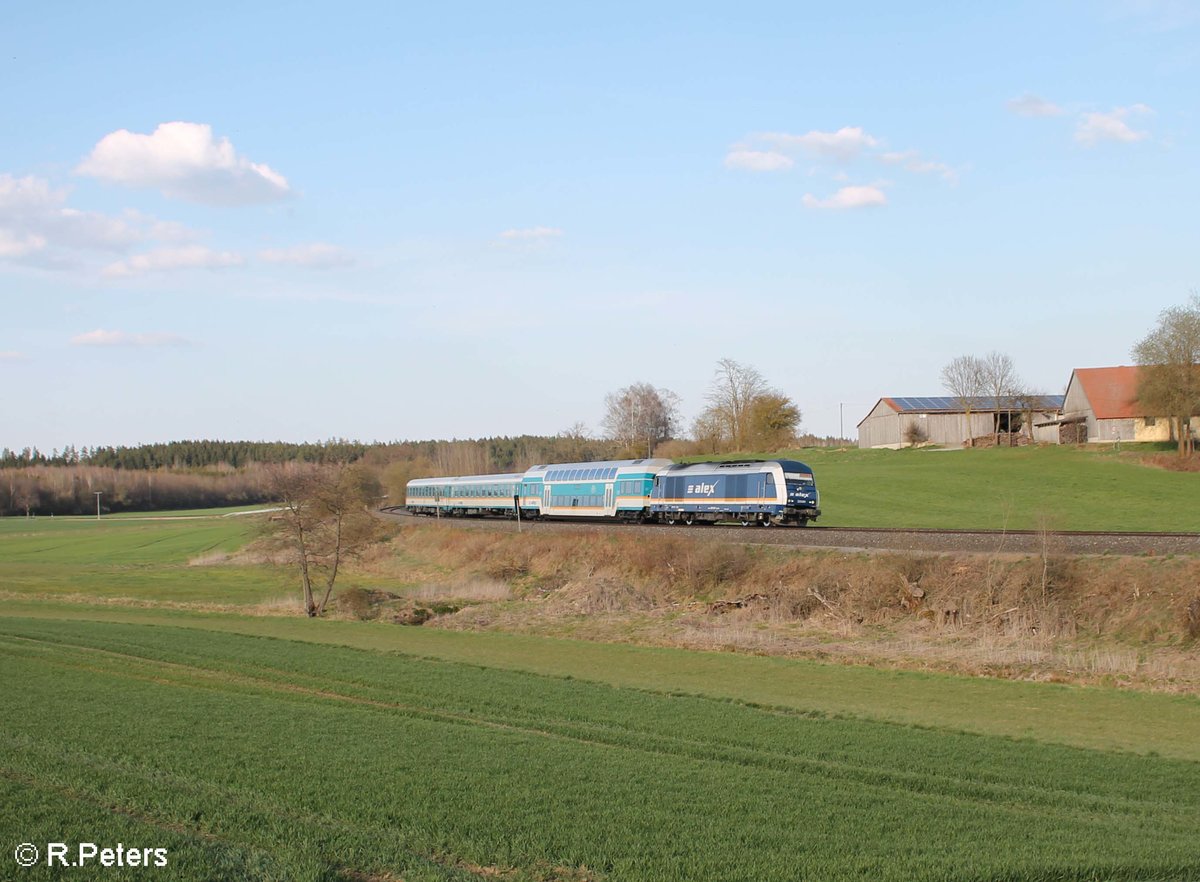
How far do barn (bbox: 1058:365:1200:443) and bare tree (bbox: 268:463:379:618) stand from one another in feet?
191

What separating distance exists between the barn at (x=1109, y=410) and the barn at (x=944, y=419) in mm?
10441

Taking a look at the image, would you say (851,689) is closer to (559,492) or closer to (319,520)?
(319,520)

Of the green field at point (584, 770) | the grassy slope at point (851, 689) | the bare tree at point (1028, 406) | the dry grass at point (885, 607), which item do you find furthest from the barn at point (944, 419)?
the green field at point (584, 770)

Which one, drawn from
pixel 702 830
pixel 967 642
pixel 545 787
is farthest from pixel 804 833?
pixel 967 642

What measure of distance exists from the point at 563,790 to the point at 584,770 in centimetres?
101

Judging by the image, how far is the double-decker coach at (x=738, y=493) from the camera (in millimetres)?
45656

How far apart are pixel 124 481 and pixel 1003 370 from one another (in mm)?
146734

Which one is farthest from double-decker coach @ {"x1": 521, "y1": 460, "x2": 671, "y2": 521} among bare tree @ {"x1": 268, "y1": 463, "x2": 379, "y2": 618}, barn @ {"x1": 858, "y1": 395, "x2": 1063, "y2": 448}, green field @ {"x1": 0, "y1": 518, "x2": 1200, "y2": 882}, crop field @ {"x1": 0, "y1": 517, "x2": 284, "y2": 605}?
barn @ {"x1": 858, "y1": 395, "x2": 1063, "y2": 448}

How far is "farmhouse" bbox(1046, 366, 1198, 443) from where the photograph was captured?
7844cm

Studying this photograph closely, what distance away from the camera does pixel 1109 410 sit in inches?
3211

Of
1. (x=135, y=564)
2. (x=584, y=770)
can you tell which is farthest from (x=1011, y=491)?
(x=135, y=564)

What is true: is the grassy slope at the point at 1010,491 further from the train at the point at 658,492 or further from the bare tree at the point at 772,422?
the bare tree at the point at 772,422

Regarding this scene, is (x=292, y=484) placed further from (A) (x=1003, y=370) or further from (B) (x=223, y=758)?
(A) (x=1003, y=370)

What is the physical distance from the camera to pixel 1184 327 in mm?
72750
